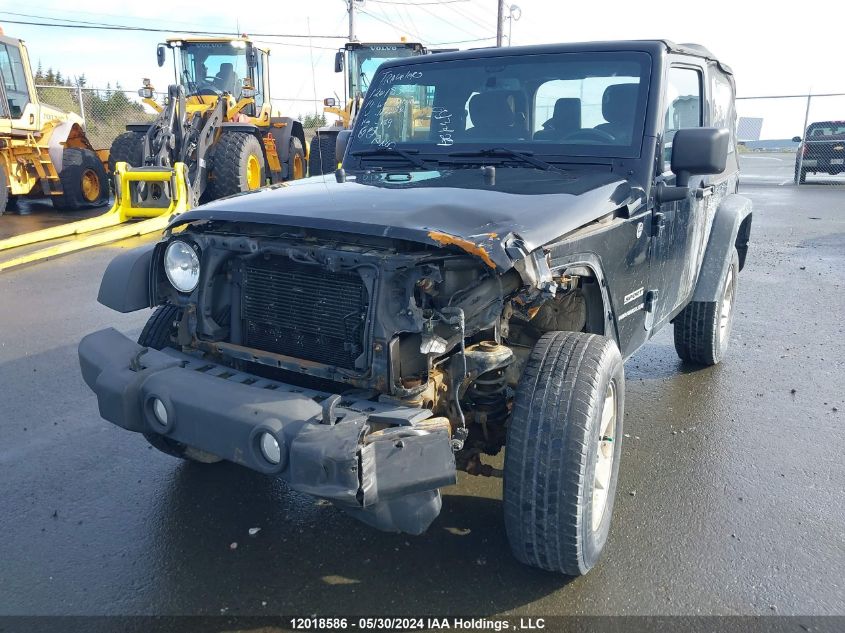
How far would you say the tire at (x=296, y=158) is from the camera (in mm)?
14523

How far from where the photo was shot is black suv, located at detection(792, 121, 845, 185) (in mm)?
18953

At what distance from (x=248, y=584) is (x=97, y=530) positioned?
85 cm

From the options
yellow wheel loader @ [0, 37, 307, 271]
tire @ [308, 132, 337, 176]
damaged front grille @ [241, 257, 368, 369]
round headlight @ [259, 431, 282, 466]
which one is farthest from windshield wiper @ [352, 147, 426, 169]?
tire @ [308, 132, 337, 176]

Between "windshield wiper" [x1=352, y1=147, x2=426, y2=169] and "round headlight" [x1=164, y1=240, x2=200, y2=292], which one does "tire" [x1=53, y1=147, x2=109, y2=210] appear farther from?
"round headlight" [x1=164, y1=240, x2=200, y2=292]

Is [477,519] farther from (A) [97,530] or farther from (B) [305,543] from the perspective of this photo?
(A) [97,530]

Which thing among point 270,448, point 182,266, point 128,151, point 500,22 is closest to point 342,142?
point 182,266

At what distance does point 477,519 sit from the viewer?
3.15 metres

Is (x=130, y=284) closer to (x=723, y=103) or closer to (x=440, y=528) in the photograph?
(x=440, y=528)

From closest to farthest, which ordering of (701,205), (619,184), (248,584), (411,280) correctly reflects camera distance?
(411,280)
(248,584)
(619,184)
(701,205)

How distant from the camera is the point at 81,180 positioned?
13.2m

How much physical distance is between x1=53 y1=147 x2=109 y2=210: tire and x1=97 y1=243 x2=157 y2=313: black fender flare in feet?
37.0

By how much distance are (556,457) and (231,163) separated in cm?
1042

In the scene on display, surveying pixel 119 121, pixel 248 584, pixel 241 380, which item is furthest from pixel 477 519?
pixel 119 121

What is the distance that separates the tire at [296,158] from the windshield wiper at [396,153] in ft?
35.6
